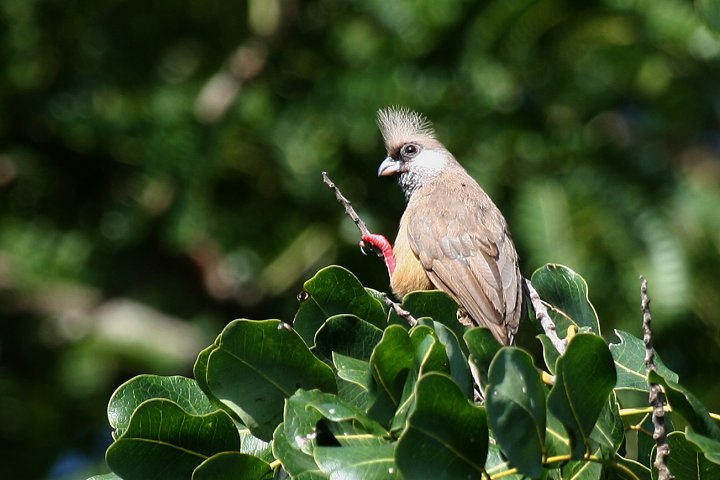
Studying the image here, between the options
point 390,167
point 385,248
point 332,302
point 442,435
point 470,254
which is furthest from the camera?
point 390,167

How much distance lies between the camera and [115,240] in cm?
773

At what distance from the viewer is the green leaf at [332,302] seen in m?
2.84

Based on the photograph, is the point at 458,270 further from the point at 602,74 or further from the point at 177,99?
the point at 177,99

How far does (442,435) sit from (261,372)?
59cm

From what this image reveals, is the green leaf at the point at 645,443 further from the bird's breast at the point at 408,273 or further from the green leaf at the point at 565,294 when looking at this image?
the bird's breast at the point at 408,273

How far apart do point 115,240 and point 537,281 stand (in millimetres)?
5052

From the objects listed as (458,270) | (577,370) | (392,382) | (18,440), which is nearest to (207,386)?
(392,382)

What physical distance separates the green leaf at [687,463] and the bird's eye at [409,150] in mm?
3966

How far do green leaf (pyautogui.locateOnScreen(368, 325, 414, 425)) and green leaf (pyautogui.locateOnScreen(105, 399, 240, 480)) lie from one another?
0.38 m

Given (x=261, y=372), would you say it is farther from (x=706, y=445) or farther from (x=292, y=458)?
(x=706, y=445)

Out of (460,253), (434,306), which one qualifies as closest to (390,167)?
(460,253)

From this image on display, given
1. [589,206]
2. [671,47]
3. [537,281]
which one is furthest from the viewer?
[671,47]

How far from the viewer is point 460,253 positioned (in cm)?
512

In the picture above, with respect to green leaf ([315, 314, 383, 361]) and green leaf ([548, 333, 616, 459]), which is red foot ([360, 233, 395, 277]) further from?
green leaf ([548, 333, 616, 459])
